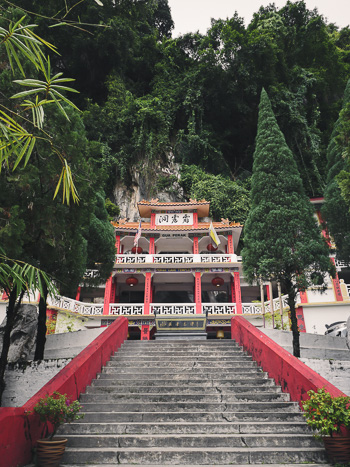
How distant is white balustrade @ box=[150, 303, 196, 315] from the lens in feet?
51.9

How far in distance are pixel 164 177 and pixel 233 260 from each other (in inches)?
383

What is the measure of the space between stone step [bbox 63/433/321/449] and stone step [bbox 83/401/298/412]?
0.88 metres

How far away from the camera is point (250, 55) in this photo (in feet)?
80.6

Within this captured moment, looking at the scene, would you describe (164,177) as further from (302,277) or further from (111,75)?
(302,277)

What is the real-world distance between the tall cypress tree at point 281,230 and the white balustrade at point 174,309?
6.18 metres

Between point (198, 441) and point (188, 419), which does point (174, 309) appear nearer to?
point (188, 419)

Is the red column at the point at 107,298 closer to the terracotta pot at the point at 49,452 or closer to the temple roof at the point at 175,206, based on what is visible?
the temple roof at the point at 175,206

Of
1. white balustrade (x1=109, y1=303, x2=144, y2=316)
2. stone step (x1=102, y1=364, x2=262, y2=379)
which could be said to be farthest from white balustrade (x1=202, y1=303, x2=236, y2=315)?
stone step (x1=102, y1=364, x2=262, y2=379)

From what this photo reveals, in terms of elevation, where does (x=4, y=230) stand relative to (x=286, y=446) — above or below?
above

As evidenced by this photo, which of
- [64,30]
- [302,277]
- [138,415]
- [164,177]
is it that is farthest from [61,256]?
[64,30]

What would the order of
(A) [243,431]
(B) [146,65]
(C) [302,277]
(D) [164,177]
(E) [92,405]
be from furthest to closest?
(B) [146,65]
(D) [164,177]
(C) [302,277]
(E) [92,405]
(A) [243,431]

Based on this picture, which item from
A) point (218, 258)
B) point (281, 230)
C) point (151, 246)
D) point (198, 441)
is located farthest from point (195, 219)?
point (198, 441)

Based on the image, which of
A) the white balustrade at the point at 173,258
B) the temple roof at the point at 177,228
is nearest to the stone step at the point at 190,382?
the white balustrade at the point at 173,258

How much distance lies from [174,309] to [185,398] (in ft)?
34.1
